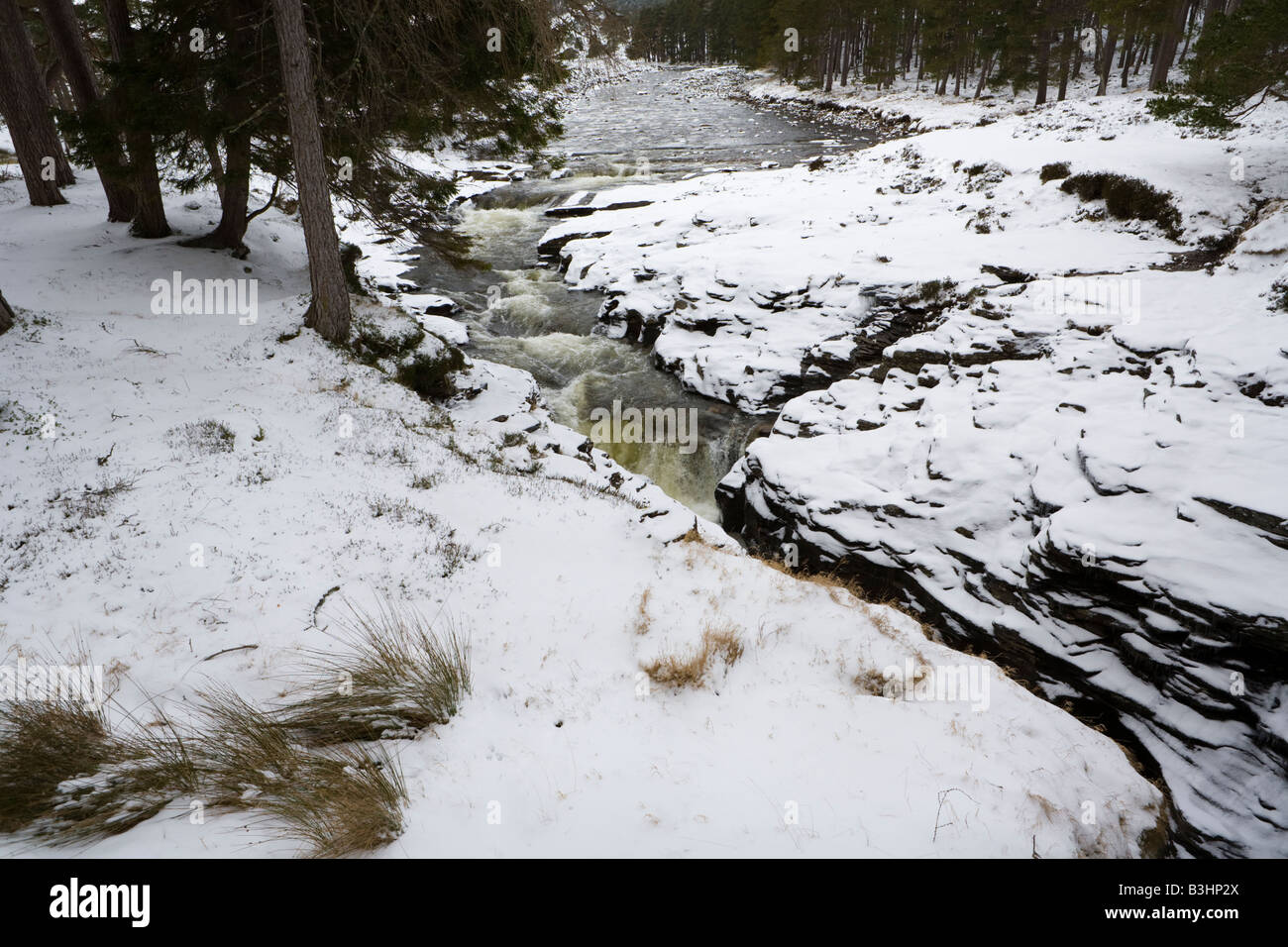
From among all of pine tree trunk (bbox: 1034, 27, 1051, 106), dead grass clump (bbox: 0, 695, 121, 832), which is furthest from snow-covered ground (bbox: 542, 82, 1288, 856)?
pine tree trunk (bbox: 1034, 27, 1051, 106)

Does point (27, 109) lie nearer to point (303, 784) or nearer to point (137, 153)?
point (137, 153)

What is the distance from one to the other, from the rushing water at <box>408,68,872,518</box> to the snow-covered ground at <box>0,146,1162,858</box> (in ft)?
9.72

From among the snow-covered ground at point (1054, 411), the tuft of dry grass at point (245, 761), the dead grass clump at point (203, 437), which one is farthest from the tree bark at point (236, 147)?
the snow-covered ground at point (1054, 411)

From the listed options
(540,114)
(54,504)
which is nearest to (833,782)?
(54,504)

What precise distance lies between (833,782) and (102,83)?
15.2 m

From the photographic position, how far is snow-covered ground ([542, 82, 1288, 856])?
5.51 meters

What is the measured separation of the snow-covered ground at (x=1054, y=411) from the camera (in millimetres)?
5508

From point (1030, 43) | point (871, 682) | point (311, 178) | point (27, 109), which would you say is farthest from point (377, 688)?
point (1030, 43)

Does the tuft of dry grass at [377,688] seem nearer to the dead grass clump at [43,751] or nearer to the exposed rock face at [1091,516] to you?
the dead grass clump at [43,751]

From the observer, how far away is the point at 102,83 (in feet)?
33.2

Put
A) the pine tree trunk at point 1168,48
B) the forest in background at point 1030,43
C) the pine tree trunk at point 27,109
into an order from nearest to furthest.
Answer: the pine tree trunk at point 27,109, the forest in background at point 1030,43, the pine tree trunk at point 1168,48

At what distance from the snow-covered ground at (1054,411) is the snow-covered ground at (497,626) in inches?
55.6

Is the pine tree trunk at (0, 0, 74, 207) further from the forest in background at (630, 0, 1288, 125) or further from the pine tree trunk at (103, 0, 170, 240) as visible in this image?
the forest in background at (630, 0, 1288, 125)
